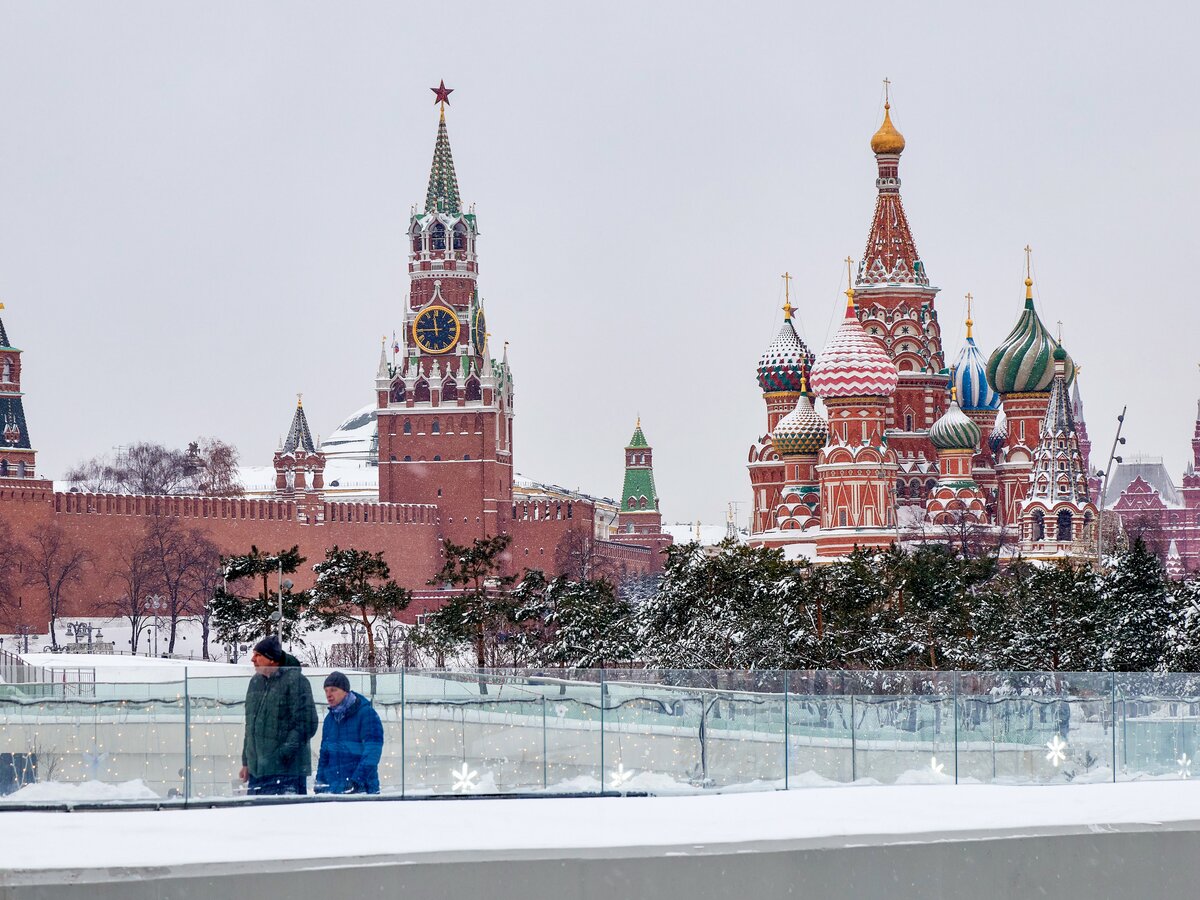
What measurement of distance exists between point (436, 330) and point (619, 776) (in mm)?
84161

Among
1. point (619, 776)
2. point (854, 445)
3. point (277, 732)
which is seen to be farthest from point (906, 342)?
point (277, 732)

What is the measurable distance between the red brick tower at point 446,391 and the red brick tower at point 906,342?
24.1 metres

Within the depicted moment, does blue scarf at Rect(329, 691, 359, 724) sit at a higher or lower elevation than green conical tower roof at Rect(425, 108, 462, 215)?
lower

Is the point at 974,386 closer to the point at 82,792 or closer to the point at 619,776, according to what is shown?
the point at 619,776

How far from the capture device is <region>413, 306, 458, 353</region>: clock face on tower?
96.9 m

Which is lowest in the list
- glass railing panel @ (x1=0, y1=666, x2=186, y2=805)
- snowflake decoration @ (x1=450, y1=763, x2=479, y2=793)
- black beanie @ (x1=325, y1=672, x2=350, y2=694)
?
snowflake decoration @ (x1=450, y1=763, x2=479, y2=793)

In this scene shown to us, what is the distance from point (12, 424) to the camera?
84.5 meters

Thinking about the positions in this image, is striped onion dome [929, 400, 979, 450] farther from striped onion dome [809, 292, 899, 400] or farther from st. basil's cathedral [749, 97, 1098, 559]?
striped onion dome [809, 292, 899, 400]

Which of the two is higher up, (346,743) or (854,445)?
(854,445)

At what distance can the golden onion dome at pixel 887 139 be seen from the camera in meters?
75.1

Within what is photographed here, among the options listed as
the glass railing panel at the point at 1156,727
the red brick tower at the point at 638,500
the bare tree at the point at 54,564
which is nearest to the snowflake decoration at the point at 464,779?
the glass railing panel at the point at 1156,727

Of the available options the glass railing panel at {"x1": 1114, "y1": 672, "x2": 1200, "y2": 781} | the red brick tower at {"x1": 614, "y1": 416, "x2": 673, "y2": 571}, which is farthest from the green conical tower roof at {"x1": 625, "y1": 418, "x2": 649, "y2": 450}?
the glass railing panel at {"x1": 1114, "y1": 672, "x2": 1200, "y2": 781}

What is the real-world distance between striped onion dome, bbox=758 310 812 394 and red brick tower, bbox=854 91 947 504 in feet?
A: 11.5

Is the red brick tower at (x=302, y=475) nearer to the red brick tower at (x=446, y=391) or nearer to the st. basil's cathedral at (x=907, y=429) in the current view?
the red brick tower at (x=446, y=391)
